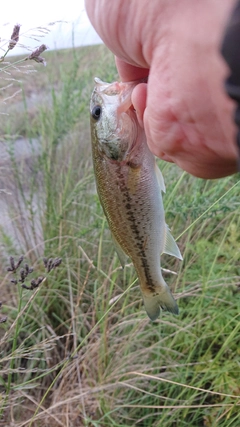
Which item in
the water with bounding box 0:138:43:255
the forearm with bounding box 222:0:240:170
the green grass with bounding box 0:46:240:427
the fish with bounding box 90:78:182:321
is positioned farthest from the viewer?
the water with bounding box 0:138:43:255

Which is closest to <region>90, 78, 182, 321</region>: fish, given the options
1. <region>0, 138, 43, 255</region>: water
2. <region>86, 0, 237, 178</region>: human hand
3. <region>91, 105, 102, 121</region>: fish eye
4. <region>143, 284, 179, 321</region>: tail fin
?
<region>91, 105, 102, 121</region>: fish eye

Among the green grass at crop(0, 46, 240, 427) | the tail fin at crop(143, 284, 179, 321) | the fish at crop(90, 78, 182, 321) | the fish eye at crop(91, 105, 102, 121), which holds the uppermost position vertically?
the fish eye at crop(91, 105, 102, 121)

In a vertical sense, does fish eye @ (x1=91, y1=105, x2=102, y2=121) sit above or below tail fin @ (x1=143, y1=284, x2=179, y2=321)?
above

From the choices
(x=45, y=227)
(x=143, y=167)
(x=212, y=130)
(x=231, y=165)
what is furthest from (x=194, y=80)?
(x=45, y=227)

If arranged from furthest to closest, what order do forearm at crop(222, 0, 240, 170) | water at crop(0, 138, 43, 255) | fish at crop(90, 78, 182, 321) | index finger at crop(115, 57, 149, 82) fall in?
water at crop(0, 138, 43, 255)
fish at crop(90, 78, 182, 321)
index finger at crop(115, 57, 149, 82)
forearm at crop(222, 0, 240, 170)

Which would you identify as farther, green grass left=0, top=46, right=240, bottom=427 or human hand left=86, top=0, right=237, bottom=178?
green grass left=0, top=46, right=240, bottom=427

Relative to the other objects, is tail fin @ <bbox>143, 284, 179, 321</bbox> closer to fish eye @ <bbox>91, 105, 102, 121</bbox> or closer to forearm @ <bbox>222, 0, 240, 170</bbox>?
fish eye @ <bbox>91, 105, 102, 121</bbox>

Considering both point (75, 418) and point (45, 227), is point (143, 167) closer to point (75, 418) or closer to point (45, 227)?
point (75, 418)
